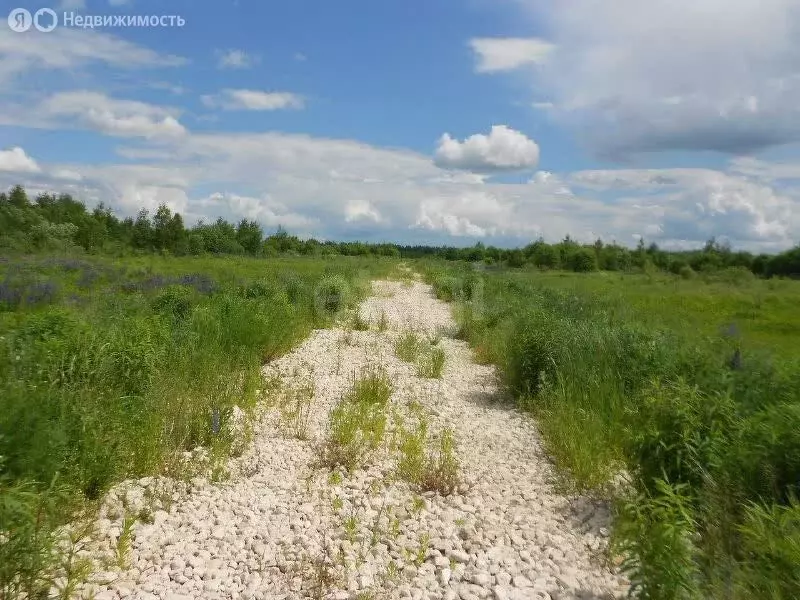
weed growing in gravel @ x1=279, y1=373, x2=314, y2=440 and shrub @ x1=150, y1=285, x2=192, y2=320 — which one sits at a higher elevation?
shrub @ x1=150, y1=285, x2=192, y2=320

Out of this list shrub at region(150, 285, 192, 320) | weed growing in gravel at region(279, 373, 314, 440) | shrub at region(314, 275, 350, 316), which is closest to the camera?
weed growing in gravel at region(279, 373, 314, 440)

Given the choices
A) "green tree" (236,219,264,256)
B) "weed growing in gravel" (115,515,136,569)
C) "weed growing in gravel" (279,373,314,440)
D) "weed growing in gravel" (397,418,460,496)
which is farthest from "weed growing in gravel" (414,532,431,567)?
"green tree" (236,219,264,256)

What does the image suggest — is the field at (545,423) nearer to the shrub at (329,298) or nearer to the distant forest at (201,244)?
the shrub at (329,298)

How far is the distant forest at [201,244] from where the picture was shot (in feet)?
125

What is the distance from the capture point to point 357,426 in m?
6.89

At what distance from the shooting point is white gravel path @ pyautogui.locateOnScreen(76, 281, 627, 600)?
384cm

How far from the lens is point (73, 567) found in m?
3.75

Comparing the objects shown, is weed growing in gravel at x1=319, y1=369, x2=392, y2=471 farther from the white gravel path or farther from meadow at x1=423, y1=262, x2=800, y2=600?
meadow at x1=423, y1=262, x2=800, y2=600

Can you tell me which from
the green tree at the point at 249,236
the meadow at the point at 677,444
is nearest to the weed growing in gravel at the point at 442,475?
the meadow at the point at 677,444

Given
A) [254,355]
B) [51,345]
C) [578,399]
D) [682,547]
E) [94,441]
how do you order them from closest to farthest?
[682,547]
[94,441]
[51,345]
[578,399]
[254,355]

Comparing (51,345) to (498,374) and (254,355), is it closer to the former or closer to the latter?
(254,355)

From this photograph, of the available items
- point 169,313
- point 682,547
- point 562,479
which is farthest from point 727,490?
point 169,313

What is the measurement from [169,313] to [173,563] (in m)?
7.91

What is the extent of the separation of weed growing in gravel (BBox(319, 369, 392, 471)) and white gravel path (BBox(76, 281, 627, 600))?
0.16 m
